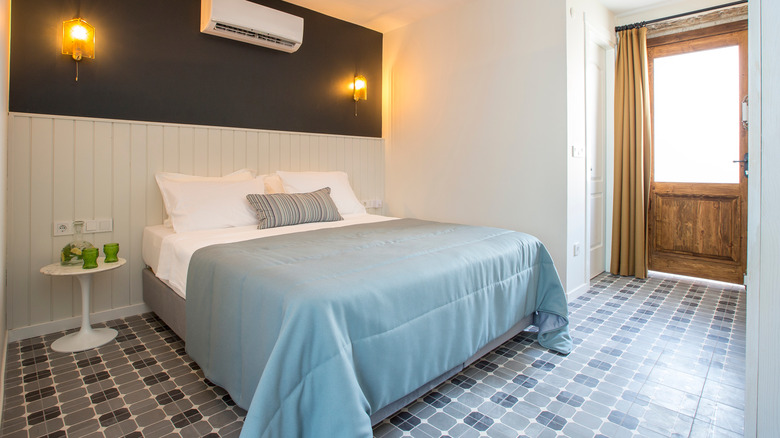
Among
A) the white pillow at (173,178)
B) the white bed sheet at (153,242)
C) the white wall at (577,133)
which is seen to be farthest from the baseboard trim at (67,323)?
the white wall at (577,133)

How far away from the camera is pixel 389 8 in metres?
3.89

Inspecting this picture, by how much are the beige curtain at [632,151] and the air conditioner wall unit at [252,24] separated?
3010 mm

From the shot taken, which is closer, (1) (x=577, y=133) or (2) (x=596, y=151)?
(1) (x=577, y=133)

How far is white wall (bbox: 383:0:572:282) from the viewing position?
327cm

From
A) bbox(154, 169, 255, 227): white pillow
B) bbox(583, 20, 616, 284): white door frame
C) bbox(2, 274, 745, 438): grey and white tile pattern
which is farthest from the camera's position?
bbox(583, 20, 616, 284): white door frame

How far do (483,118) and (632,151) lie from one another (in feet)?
4.78

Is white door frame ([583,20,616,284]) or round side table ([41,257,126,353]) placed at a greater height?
white door frame ([583,20,616,284])

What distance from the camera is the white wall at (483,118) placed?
3.27m

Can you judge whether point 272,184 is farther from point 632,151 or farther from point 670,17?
point 670,17

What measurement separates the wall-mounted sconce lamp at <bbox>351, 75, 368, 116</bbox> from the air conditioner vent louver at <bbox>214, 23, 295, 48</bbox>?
34.4 inches

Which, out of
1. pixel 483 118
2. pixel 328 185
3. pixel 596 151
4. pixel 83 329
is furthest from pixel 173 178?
pixel 596 151

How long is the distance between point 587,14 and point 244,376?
3.70m

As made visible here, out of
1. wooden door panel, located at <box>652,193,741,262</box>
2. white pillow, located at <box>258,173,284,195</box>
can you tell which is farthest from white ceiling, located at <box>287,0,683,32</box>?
wooden door panel, located at <box>652,193,741,262</box>

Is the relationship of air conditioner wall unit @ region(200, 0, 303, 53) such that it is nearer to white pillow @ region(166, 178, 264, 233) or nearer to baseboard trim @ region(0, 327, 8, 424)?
white pillow @ region(166, 178, 264, 233)
